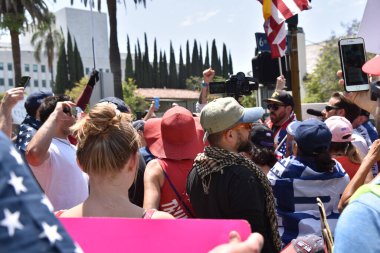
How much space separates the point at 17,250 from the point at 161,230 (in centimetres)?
64

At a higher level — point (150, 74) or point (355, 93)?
point (150, 74)

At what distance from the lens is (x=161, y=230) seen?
128cm

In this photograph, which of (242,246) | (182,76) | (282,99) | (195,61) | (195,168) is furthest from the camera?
(195,61)

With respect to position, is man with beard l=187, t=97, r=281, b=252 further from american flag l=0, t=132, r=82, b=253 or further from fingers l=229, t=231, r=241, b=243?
american flag l=0, t=132, r=82, b=253

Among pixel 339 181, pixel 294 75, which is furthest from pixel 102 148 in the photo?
pixel 294 75

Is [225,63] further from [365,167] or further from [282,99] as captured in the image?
[365,167]

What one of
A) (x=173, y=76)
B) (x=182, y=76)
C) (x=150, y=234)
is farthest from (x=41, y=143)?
(x=182, y=76)

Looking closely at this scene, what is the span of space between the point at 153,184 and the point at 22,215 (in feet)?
7.24

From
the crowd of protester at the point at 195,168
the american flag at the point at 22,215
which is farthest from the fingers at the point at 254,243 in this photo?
the crowd of protester at the point at 195,168

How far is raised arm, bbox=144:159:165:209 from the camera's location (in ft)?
9.23

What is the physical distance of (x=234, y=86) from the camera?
16.4 feet

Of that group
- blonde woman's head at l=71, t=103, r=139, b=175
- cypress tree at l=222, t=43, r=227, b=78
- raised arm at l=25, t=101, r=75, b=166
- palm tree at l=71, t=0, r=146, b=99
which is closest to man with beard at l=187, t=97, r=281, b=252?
blonde woman's head at l=71, t=103, r=139, b=175

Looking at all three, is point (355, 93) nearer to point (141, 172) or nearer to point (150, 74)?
point (141, 172)

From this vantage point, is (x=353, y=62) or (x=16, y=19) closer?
(x=353, y=62)
